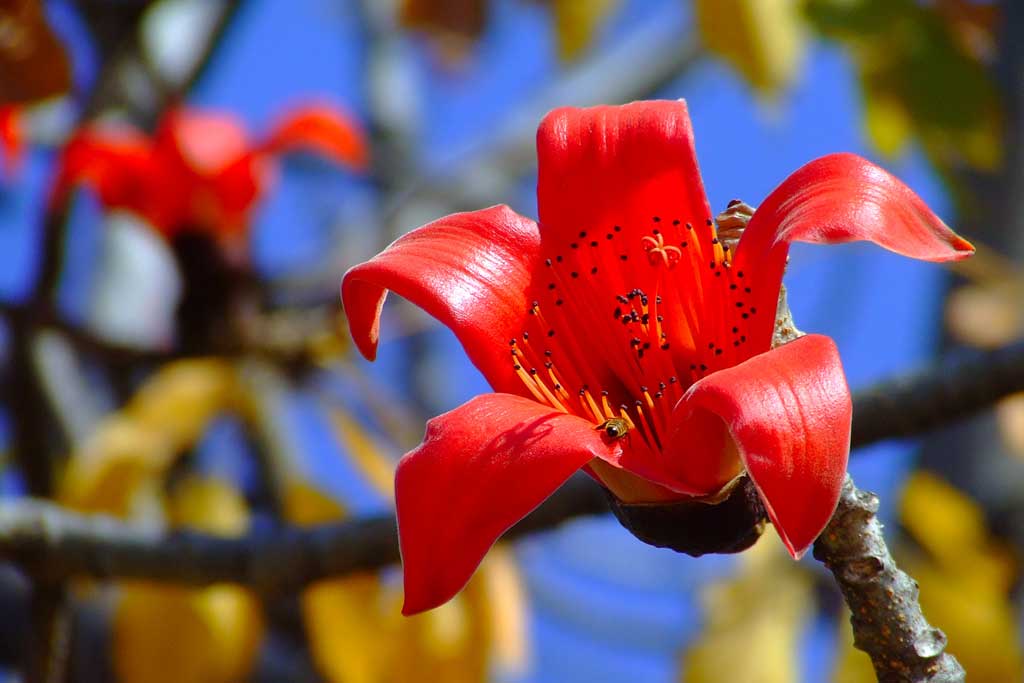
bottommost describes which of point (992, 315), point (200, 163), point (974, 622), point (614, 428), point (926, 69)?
point (974, 622)

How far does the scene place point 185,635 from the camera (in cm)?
180

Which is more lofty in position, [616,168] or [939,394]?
[616,168]

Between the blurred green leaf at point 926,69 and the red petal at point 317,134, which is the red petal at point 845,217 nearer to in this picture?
the blurred green leaf at point 926,69

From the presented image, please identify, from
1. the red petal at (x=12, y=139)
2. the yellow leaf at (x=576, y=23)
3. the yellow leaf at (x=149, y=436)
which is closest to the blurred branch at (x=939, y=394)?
the yellow leaf at (x=576, y=23)

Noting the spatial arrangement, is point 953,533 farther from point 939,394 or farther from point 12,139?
point 12,139

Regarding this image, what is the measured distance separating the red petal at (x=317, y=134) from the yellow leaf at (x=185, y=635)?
39.9 inches

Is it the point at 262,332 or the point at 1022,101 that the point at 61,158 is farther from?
the point at 1022,101

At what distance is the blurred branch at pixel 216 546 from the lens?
128cm

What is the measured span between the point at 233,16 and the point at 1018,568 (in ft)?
6.45

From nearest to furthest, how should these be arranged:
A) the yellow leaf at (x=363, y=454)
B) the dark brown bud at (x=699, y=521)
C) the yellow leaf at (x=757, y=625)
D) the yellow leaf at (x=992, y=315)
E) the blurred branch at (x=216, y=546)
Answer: the dark brown bud at (x=699, y=521) → the blurred branch at (x=216, y=546) → the yellow leaf at (x=757, y=625) → the yellow leaf at (x=992, y=315) → the yellow leaf at (x=363, y=454)

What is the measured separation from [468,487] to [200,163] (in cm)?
208

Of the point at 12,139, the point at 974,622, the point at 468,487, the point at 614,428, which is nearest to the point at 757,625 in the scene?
the point at 974,622

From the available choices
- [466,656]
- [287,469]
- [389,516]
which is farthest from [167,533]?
[287,469]

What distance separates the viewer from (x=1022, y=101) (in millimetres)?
2246
